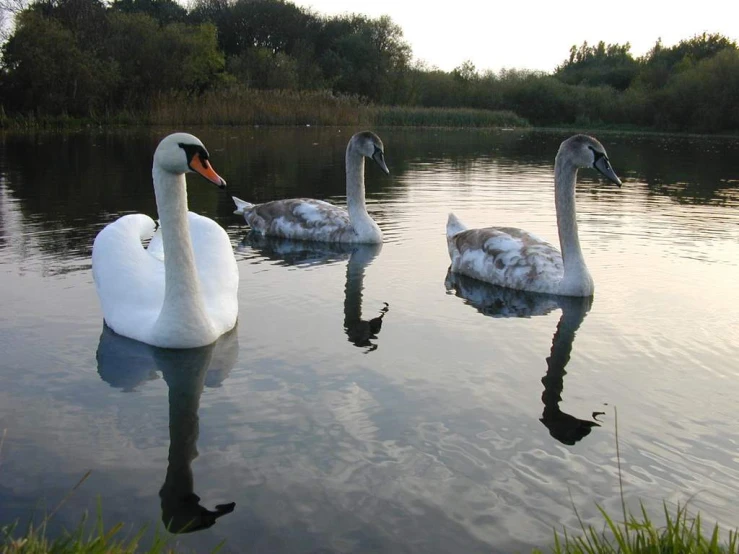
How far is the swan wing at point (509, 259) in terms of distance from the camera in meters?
8.18

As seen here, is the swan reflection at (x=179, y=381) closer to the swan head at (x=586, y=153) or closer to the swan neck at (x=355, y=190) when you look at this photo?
the swan head at (x=586, y=153)

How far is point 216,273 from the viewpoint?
Answer: 263 inches

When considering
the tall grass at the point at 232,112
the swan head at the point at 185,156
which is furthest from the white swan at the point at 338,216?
the tall grass at the point at 232,112

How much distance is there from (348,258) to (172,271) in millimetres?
4477

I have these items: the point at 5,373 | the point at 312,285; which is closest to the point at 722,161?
the point at 312,285

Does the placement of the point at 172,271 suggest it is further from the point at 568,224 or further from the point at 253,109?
the point at 253,109

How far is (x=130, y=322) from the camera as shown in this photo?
6133 mm

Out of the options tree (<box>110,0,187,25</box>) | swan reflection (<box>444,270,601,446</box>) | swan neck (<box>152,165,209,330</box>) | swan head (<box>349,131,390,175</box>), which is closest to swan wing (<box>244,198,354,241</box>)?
swan head (<box>349,131,390,175</box>)

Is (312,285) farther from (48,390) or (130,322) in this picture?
(48,390)

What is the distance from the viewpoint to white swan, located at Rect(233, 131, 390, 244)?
36.1 ft

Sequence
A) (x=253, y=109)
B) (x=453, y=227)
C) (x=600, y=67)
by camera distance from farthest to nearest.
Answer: (x=600, y=67) < (x=253, y=109) < (x=453, y=227)

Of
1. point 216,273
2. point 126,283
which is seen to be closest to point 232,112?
point 216,273

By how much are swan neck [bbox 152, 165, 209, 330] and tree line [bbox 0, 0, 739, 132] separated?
34141 mm

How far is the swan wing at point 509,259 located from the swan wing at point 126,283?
11.4ft
